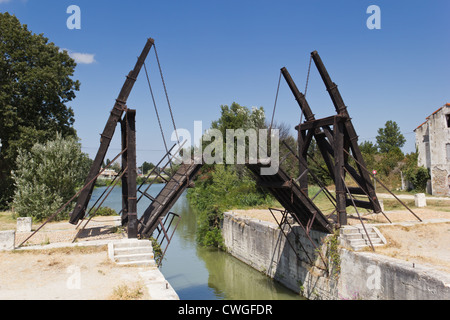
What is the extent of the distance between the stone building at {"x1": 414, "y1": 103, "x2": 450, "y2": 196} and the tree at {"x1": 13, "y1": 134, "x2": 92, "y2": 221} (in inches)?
1095

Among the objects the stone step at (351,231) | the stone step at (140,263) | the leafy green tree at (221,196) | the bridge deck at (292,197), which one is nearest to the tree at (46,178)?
the leafy green tree at (221,196)

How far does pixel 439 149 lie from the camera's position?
2891 centimetres

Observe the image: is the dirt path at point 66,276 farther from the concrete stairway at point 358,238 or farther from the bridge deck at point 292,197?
A: the concrete stairway at point 358,238

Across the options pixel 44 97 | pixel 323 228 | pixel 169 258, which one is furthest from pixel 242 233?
pixel 44 97

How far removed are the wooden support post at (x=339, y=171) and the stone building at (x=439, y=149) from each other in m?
20.9

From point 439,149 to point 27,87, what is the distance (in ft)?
106

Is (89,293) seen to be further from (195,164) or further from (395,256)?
(395,256)

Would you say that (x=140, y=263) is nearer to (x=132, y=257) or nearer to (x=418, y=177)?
(x=132, y=257)

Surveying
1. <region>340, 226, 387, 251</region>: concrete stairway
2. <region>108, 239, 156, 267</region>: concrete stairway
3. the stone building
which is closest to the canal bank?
<region>340, 226, 387, 251</region>: concrete stairway

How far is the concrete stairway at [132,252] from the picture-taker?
9335 mm

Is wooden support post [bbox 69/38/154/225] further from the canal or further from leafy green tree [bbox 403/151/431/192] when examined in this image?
leafy green tree [bbox 403/151/431/192]

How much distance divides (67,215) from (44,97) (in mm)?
9167

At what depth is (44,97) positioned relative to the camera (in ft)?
79.4

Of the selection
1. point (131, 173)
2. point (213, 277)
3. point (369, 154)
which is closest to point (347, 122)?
point (131, 173)
